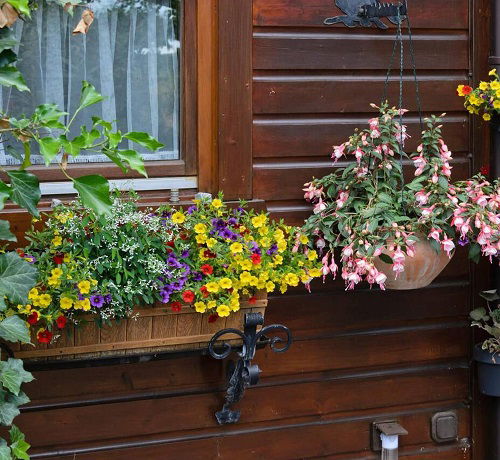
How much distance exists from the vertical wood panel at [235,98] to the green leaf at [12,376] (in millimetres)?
1206

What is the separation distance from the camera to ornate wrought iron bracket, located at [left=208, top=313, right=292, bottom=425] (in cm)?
329

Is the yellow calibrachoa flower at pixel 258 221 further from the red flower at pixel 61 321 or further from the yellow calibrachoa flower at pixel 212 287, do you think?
the red flower at pixel 61 321

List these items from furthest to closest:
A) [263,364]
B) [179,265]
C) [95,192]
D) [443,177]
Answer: [263,364], [443,177], [179,265], [95,192]

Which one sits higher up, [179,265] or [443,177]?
[443,177]

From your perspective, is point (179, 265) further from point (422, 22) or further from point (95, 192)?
point (422, 22)

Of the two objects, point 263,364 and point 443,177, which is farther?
point 263,364

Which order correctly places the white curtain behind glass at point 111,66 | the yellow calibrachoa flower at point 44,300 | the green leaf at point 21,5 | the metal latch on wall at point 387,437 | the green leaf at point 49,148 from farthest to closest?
the metal latch on wall at point 387,437 < the white curtain behind glass at point 111,66 < the yellow calibrachoa flower at point 44,300 < the green leaf at point 49,148 < the green leaf at point 21,5

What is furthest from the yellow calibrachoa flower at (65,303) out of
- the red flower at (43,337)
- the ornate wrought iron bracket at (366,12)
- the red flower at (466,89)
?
the red flower at (466,89)

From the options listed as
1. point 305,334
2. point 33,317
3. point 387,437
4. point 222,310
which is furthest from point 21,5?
point 387,437

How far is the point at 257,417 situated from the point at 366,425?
47 centimetres

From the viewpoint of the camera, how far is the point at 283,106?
3.61 metres

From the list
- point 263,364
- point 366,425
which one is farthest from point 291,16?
point 366,425

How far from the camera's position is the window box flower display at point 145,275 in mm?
3029

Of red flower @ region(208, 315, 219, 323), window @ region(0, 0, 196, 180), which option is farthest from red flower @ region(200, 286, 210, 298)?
window @ region(0, 0, 196, 180)
